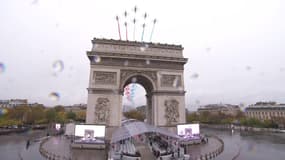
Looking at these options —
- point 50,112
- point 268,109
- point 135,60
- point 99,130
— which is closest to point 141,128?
point 99,130

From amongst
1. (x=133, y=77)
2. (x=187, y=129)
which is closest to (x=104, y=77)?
(x=133, y=77)

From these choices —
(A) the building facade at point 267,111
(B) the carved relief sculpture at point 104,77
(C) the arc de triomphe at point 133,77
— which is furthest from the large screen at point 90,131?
(A) the building facade at point 267,111

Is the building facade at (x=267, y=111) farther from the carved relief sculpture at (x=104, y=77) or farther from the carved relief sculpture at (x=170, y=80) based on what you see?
the carved relief sculpture at (x=104, y=77)

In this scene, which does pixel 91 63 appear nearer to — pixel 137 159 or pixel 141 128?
pixel 141 128

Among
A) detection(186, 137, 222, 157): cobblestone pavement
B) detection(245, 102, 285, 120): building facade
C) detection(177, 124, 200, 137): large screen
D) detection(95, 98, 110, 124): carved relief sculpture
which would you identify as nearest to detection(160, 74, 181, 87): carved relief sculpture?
detection(177, 124, 200, 137): large screen

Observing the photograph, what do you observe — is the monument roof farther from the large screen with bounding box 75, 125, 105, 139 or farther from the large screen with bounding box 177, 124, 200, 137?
the large screen with bounding box 75, 125, 105, 139

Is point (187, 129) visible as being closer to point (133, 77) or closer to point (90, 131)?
point (133, 77)
